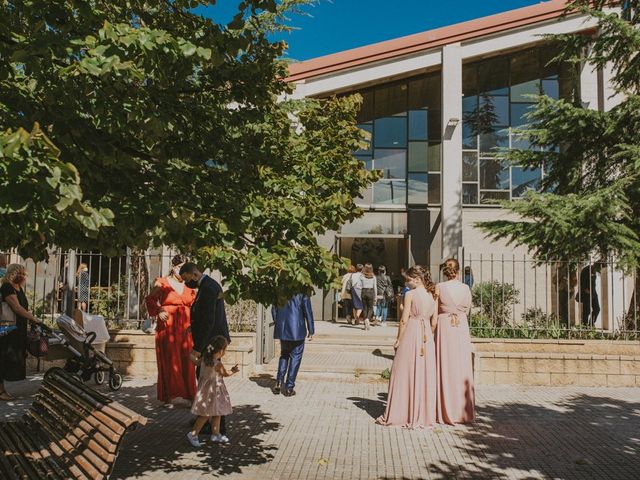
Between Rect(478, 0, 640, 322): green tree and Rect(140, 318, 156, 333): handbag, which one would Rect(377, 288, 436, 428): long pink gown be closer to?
Rect(140, 318, 156, 333): handbag

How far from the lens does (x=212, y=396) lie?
6031 millimetres

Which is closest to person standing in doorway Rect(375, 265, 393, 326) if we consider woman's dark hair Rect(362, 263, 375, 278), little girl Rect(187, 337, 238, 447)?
woman's dark hair Rect(362, 263, 375, 278)

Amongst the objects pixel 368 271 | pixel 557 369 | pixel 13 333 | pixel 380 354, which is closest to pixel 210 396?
pixel 13 333

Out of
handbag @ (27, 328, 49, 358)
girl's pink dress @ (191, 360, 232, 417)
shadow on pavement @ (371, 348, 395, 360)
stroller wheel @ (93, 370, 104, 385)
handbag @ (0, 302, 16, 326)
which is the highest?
handbag @ (0, 302, 16, 326)

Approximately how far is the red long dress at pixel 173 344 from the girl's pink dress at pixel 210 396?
5.78ft

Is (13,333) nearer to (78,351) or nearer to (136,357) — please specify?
(78,351)

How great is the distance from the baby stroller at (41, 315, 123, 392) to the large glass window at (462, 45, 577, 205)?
1391cm


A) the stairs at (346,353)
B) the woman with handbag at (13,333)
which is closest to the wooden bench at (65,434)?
the woman with handbag at (13,333)

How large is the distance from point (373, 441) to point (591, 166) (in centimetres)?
975

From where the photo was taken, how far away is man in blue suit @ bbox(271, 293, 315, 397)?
8.70 m

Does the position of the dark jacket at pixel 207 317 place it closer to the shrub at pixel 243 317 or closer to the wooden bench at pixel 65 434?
the wooden bench at pixel 65 434

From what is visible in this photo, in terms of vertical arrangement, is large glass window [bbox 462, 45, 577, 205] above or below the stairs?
above

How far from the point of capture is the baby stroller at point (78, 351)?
905 cm

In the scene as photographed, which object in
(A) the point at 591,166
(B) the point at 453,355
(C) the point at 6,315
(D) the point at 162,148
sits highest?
(A) the point at 591,166
